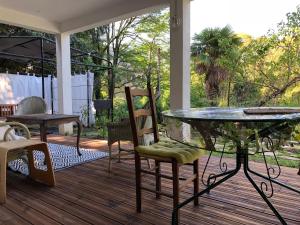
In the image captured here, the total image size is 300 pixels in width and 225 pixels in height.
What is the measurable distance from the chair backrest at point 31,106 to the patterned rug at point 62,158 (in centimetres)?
75

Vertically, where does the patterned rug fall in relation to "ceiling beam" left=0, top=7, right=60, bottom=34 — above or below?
below

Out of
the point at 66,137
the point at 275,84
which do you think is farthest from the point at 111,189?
the point at 275,84

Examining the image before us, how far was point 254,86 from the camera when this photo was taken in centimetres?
520

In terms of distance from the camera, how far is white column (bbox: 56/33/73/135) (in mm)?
5723

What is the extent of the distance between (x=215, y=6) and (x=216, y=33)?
1.34 meters

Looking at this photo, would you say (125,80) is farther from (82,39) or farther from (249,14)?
(249,14)

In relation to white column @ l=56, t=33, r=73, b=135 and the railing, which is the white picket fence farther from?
white column @ l=56, t=33, r=73, b=135

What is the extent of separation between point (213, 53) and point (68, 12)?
11.6 feet

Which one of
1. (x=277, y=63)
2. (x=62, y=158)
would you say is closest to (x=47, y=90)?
(x=62, y=158)

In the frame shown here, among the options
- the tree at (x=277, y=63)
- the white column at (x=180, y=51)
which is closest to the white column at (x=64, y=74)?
the white column at (x=180, y=51)

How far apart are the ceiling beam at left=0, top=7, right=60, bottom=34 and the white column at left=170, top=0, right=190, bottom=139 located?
2950mm

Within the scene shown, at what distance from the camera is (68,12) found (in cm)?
493

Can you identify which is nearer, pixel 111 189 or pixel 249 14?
pixel 111 189

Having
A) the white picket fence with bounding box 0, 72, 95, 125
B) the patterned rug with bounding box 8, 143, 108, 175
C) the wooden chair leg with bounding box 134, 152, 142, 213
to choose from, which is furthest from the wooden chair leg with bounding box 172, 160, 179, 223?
the white picket fence with bounding box 0, 72, 95, 125
